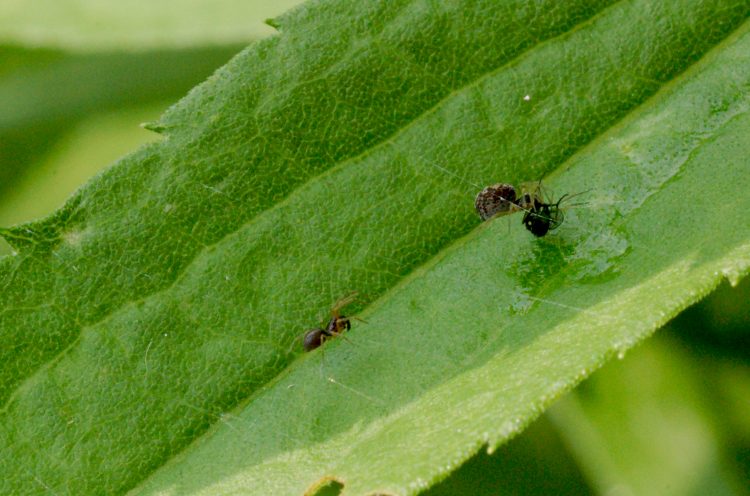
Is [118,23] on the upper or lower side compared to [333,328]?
upper

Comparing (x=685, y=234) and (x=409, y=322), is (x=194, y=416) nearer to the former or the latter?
(x=409, y=322)

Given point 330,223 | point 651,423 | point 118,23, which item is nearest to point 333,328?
point 330,223

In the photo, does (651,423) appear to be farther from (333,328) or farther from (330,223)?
(330,223)

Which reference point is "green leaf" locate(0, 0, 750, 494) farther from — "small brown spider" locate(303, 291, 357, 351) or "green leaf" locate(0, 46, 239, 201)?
"green leaf" locate(0, 46, 239, 201)

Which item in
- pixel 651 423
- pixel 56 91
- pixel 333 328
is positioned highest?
pixel 56 91

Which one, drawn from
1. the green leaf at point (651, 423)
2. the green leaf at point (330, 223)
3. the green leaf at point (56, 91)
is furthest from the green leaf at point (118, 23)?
the green leaf at point (651, 423)

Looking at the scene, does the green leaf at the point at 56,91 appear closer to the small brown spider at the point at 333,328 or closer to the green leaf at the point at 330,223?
the green leaf at the point at 330,223

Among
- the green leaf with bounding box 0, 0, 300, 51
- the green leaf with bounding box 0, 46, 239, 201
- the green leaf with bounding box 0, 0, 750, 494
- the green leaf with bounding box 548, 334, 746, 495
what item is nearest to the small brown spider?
the green leaf with bounding box 0, 0, 750, 494
